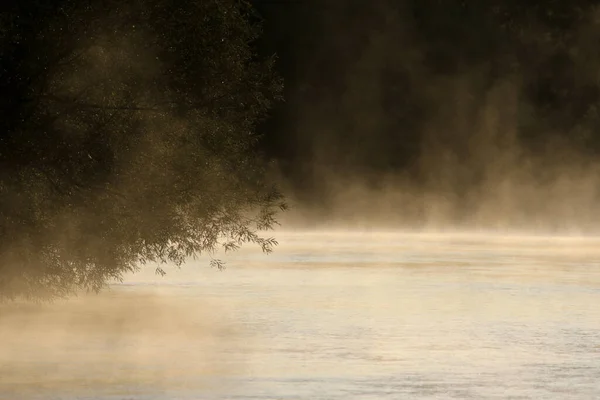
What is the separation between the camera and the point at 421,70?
86.7 metres

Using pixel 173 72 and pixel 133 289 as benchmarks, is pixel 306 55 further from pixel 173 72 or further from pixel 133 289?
pixel 173 72

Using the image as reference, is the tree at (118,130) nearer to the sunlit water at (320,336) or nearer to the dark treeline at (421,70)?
the sunlit water at (320,336)

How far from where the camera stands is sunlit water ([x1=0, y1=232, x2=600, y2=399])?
15859 mm

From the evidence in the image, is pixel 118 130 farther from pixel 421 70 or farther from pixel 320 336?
pixel 421 70

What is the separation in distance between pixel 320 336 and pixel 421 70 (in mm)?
66649

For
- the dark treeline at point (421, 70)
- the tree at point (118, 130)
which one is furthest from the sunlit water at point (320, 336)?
the dark treeline at point (421, 70)

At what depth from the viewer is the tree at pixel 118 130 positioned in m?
20.8

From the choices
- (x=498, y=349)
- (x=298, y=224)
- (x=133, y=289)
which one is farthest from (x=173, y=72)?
(x=298, y=224)

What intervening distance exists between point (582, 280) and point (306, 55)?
174 ft

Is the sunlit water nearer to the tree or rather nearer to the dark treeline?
the tree

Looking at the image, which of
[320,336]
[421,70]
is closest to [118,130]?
[320,336]

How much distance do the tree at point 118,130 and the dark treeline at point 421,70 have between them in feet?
186

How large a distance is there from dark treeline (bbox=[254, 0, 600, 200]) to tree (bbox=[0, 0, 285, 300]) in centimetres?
5679

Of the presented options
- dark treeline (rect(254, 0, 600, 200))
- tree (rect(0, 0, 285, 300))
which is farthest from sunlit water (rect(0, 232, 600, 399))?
dark treeline (rect(254, 0, 600, 200))
